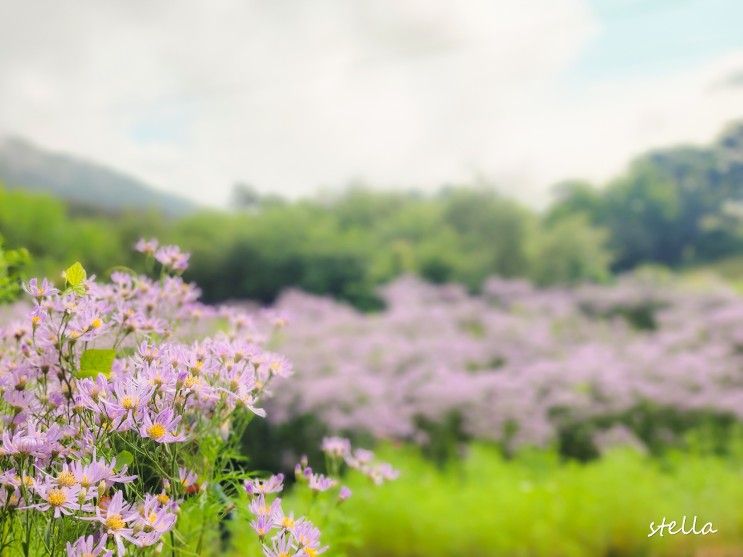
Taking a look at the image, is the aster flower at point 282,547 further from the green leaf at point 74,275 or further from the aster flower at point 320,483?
the green leaf at point 74,275

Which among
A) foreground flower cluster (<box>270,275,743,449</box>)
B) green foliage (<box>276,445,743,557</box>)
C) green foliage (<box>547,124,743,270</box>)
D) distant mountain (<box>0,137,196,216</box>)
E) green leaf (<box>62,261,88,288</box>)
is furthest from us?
distant mountain (<box>0,137,196,216</box>)

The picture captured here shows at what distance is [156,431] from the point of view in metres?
0.85

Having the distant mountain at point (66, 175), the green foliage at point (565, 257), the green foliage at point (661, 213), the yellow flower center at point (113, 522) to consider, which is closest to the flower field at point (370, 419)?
the yellow flower center at point (113, 522)

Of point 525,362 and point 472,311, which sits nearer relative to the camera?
point 525,362

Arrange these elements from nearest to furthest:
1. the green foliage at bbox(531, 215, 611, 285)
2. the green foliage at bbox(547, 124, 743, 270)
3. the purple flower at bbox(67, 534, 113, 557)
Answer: the purple flower at bbox(67, 534, 113, 557) → the green foliage at bbox(531, 215, 611, 285) → the green foliage at bbox(547, 124, 743, 270)

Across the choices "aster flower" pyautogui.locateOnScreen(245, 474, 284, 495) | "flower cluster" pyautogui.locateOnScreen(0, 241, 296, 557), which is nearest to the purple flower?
"flower cluster" pyautogui.locateOnScreen(0, 241, 296, 557)

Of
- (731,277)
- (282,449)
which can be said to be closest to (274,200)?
(282,449)

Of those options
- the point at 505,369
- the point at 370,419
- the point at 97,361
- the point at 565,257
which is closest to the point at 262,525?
the point at 97,361

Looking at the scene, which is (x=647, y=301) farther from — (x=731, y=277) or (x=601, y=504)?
(x=731, y=277)

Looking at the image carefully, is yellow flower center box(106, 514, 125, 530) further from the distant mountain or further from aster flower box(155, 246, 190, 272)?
the distant mountain

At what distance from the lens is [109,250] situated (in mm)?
8641

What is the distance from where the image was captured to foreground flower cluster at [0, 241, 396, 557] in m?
0.81

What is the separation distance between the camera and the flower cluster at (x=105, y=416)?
2.65 ft

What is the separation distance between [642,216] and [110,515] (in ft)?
74.9
